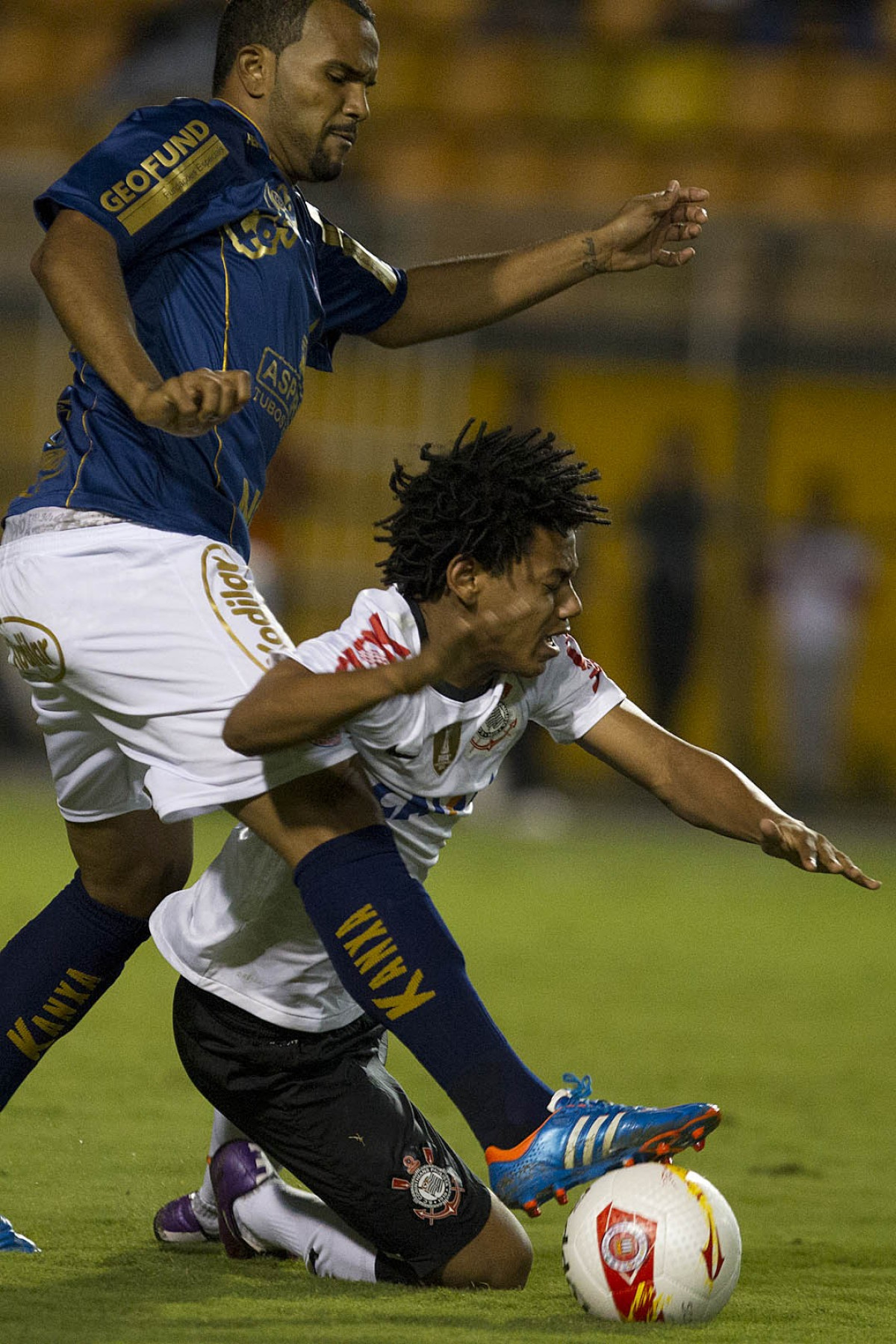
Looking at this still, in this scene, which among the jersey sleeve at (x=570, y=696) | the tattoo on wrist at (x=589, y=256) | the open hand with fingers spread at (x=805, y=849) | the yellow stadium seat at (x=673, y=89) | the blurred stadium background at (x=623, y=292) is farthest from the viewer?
the yellow stadium seat at (x=673, y=89)

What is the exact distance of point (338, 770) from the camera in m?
2.96

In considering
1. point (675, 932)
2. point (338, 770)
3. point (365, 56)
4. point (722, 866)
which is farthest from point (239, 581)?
point (722, 866)

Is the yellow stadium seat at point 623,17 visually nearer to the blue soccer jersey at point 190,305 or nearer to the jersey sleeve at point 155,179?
the blue soccer jersey at point 190,305

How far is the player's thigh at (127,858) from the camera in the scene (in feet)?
11.2

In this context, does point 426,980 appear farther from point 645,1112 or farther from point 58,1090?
point 58,1090

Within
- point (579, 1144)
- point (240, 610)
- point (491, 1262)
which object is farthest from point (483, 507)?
point (491, 1262)

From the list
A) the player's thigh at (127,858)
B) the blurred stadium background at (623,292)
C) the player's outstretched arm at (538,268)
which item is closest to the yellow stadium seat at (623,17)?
the blurred stadium background at (623,292)

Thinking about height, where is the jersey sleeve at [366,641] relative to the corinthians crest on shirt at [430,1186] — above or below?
above

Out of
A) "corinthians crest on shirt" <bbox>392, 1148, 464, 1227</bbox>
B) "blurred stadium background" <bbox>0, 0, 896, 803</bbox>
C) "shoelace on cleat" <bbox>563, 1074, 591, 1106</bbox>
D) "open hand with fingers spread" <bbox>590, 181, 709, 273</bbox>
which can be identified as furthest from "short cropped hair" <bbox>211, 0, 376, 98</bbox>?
"blurred stadium background" <bbox>0, 0, 896, 803</bbox>

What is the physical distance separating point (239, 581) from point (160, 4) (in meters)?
11.9

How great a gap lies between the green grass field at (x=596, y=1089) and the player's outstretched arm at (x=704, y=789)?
0.73m

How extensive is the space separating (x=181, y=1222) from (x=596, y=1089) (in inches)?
60.6

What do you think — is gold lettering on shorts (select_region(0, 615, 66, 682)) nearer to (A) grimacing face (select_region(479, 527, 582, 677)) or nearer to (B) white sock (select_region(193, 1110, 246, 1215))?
(A) grimacing face (select_region(479, 527, 582, 677))

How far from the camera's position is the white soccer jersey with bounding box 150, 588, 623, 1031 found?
308 cm
